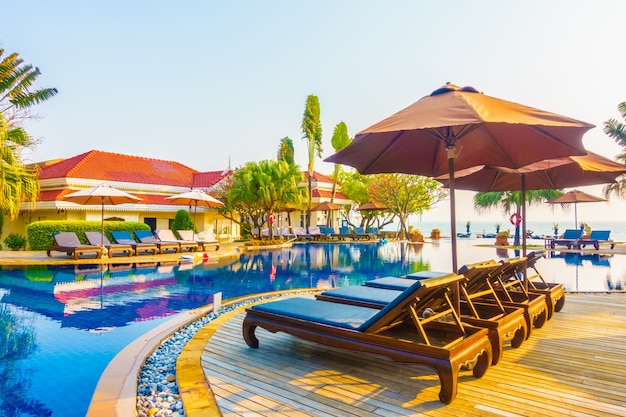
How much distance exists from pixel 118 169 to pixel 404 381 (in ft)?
87.3

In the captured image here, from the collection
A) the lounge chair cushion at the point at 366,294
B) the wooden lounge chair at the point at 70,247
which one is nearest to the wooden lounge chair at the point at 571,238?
the lounge chair cushion at the point at 366,294

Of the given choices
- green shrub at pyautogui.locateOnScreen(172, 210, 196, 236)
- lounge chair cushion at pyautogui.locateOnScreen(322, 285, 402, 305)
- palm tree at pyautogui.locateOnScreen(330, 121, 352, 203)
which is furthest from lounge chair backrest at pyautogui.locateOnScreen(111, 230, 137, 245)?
palm tree at pyautogui.locateOnScreen(330, 121, 352, 203)

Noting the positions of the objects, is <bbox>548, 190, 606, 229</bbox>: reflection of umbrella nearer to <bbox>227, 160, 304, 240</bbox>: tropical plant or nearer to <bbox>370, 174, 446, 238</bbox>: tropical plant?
<bbox>370, 174, 446, 238</bbox>: tropical plant

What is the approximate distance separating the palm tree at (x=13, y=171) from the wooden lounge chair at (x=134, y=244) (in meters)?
3.61

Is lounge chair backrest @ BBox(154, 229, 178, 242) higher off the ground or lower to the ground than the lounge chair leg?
higher

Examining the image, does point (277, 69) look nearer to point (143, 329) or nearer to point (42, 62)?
point (42, 62)

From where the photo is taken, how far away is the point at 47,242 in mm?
17562

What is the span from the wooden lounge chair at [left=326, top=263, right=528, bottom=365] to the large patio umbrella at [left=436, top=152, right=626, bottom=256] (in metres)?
2.27

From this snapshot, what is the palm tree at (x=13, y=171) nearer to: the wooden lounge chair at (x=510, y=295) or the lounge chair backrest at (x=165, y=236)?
the lounge chair backrest at (x=165, y=236)

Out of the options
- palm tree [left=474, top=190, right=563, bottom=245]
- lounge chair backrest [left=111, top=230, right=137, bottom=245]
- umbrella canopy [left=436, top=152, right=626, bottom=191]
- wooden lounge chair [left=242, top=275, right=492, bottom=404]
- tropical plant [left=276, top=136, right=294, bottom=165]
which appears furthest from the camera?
tropical plant [left=276, top=136, right=294, bottom=165]

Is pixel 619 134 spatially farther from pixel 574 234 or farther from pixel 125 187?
pixel 125 187

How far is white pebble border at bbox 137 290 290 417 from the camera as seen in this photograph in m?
2.82

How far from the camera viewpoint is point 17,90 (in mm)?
16625

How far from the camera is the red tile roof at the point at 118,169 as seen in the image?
76.0 ft
